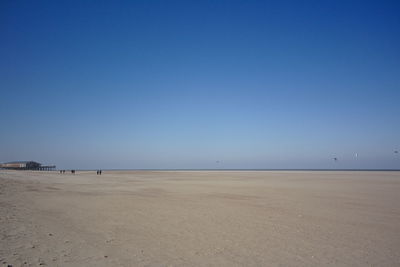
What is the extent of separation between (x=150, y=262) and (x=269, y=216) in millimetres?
8279

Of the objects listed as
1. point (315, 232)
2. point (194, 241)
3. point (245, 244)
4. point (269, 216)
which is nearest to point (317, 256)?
point (245, 244)

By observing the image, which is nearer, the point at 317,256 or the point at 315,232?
the point at 317,256

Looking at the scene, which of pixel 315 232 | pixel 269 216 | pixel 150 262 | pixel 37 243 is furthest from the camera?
pixel 269 216

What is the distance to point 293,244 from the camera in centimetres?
889

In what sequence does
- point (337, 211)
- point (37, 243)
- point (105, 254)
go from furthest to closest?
1. point (337, 211)
2. point (37, 243)
3. point (105, 254)

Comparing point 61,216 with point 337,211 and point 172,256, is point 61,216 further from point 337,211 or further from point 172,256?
point 337,211

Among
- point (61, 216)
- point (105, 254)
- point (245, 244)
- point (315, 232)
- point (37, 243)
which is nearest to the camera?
point (105, 254)

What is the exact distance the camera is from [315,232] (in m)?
10.5

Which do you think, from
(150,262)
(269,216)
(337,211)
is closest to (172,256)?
(150,262)

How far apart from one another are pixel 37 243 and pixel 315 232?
1004 centimetres

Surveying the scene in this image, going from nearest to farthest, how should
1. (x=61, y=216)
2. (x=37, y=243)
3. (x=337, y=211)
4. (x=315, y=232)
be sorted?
(x=37, y=243) → (x=315, y=232) → (x=61, y=216) → (x=337, y=211)

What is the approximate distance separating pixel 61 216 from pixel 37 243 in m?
4.81

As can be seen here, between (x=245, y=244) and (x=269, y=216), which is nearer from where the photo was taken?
(x=245, y=244)

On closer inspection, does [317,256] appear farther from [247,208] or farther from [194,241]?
[247,208]
